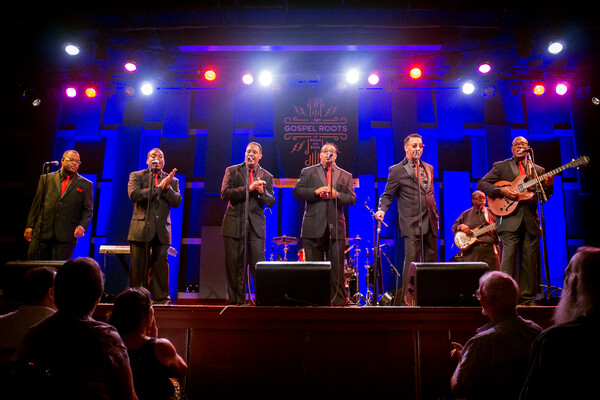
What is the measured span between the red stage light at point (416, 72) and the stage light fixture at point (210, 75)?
3467mm

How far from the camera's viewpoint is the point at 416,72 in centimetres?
758

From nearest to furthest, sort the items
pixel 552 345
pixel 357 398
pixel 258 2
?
pixel 552 345 → pixel 357 398 → pixel 258 2

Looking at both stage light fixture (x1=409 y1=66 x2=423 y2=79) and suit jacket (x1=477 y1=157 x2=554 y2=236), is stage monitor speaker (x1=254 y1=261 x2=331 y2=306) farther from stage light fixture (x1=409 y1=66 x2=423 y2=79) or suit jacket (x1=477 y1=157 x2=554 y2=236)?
stage light fixture (x1=409 y1=66 x2=423 y2=79)

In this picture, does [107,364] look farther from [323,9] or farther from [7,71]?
[7,71]

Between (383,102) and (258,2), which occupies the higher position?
(258,2)

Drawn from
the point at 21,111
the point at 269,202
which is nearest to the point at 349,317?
the point at 269,202

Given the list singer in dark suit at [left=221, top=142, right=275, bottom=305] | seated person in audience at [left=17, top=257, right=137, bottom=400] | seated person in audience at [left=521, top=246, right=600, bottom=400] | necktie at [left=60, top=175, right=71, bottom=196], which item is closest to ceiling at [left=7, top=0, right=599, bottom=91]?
necktie at [left=60, top=175, right=71, bottom=196]

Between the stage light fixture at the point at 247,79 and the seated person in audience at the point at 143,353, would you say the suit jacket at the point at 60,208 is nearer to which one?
the stage light fixture at the point at 247,79

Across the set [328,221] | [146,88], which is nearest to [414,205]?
[328,221]

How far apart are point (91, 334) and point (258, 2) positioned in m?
6.81

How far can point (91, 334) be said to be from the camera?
6.11ft

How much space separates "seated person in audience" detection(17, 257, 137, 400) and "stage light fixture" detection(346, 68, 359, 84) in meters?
6.40

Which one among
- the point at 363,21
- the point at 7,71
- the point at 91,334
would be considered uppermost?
the point at 363,21

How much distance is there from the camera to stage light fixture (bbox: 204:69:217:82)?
7.68 m
